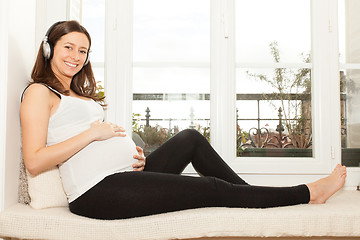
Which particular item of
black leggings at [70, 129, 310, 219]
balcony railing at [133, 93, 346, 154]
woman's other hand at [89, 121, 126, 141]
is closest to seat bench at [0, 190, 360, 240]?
black leggings at [70, 129, 310, 219]

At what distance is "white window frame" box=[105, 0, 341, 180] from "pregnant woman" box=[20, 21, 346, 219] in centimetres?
36

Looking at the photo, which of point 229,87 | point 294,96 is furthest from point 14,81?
point 294,96

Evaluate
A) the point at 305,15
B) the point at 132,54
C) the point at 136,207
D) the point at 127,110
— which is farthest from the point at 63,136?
the point at 305,15

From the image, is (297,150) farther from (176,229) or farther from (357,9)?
(176,229)

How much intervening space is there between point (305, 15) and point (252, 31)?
370 mm

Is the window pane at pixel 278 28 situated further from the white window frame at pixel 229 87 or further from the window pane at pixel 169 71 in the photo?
the window pane at pixel 169 71

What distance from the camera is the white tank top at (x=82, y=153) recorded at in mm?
1456

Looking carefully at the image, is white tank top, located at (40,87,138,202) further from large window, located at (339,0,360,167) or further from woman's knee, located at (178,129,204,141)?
large window, located at (339,0,360,167)

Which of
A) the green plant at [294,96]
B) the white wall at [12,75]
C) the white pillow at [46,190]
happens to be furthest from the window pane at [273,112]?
the white wall at [12,75]

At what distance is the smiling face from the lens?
64.8 inches

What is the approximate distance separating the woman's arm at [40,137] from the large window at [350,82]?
162 centimetres

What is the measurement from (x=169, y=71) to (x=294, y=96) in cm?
84

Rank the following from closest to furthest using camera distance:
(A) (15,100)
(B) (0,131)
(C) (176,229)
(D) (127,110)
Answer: (C) (176,229), (B) (0,131), (A) (15,100), (D) (127,110)

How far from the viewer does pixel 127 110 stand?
2.09 m
